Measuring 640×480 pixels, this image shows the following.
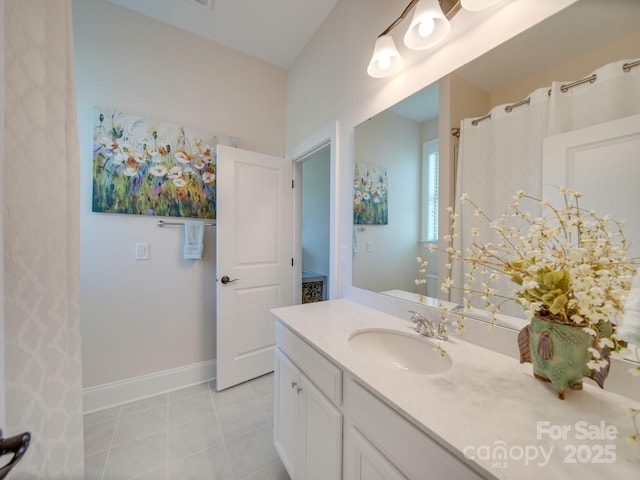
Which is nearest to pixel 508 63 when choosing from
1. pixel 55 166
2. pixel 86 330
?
pixel 55 166

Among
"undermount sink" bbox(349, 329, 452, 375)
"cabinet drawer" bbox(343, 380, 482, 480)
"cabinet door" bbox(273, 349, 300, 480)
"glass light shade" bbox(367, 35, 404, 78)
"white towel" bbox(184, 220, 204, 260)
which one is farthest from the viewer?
"white towel" bbox(184, 220, 204, 260)

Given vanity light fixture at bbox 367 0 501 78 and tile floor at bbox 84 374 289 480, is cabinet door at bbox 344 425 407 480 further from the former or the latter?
vanity light fixture at bbox 367 0 501 78

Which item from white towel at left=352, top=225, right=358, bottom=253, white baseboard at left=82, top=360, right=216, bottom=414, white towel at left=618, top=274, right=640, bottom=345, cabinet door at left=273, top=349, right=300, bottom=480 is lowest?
white baseboard at left=82, top=360, right=216, bottom=414

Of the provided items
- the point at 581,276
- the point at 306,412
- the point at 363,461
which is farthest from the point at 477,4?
the point at 306,412

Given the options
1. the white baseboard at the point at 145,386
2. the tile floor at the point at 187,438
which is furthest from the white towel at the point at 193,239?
the tile floor at the point at 187,438

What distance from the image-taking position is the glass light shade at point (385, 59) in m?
1.22

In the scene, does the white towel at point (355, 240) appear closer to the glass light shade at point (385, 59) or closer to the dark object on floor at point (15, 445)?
the glass light shade at point (385, 59)

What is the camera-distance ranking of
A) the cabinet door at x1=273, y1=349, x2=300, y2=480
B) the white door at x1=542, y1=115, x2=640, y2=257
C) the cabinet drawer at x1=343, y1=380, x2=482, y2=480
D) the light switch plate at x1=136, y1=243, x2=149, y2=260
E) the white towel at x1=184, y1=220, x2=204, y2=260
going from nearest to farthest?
the cabinet drawer at x1=343, y1=380, x2=482, y2=480, the white door at x1=542, y1=115, x2=640, y2=257, the cabinet door at x1=273, y1=349, x2=300, y2=480, the light switch plate at x1=136, y1=243, x2=149, y2=260, the white towel at x1=184, y1=220, x2=204, y2=260

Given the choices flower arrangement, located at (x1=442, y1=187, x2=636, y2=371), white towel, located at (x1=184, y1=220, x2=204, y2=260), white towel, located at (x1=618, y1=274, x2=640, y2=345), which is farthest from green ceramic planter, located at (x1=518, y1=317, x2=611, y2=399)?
white towel, located at (x1=184, y1=220, x2=204, y2=260)

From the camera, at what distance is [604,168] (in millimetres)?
684

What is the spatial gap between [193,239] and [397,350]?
5.69 ft

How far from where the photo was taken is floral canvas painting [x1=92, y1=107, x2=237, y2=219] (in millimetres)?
1756

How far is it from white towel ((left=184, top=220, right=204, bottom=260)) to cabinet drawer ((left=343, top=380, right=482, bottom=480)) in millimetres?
1683

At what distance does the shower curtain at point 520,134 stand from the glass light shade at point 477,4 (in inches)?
14.0
